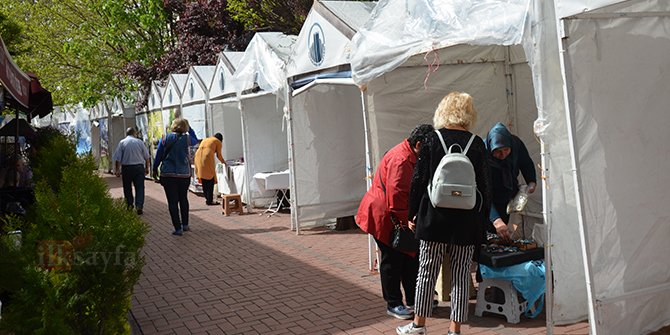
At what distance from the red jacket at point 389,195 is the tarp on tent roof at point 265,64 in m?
4.76

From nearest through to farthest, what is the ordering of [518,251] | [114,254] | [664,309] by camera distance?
[114,254]
[664,309]
[518,251]

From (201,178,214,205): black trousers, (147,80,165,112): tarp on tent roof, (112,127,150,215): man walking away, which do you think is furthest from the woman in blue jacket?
(147,80,165,112): tarp on tent roof

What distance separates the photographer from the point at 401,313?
496 centimetres

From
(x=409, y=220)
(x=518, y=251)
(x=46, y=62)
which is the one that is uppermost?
(x=46, y=62)

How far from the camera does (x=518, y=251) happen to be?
16.0 ft

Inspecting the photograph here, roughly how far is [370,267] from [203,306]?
1883 mm

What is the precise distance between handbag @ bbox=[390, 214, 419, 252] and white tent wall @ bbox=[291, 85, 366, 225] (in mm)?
4589

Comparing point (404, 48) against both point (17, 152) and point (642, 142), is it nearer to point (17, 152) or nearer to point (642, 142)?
point (642, 142)

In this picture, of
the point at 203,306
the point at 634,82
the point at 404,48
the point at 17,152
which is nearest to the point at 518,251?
the point at 634,82

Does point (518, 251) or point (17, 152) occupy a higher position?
point (17, 152)

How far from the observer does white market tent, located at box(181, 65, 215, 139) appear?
14.2 m

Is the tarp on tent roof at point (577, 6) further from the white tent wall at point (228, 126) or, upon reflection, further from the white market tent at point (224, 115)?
the white tent wall at point (228, 126)

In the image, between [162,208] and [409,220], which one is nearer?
[409,220]

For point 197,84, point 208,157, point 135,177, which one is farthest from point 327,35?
point 197,84
